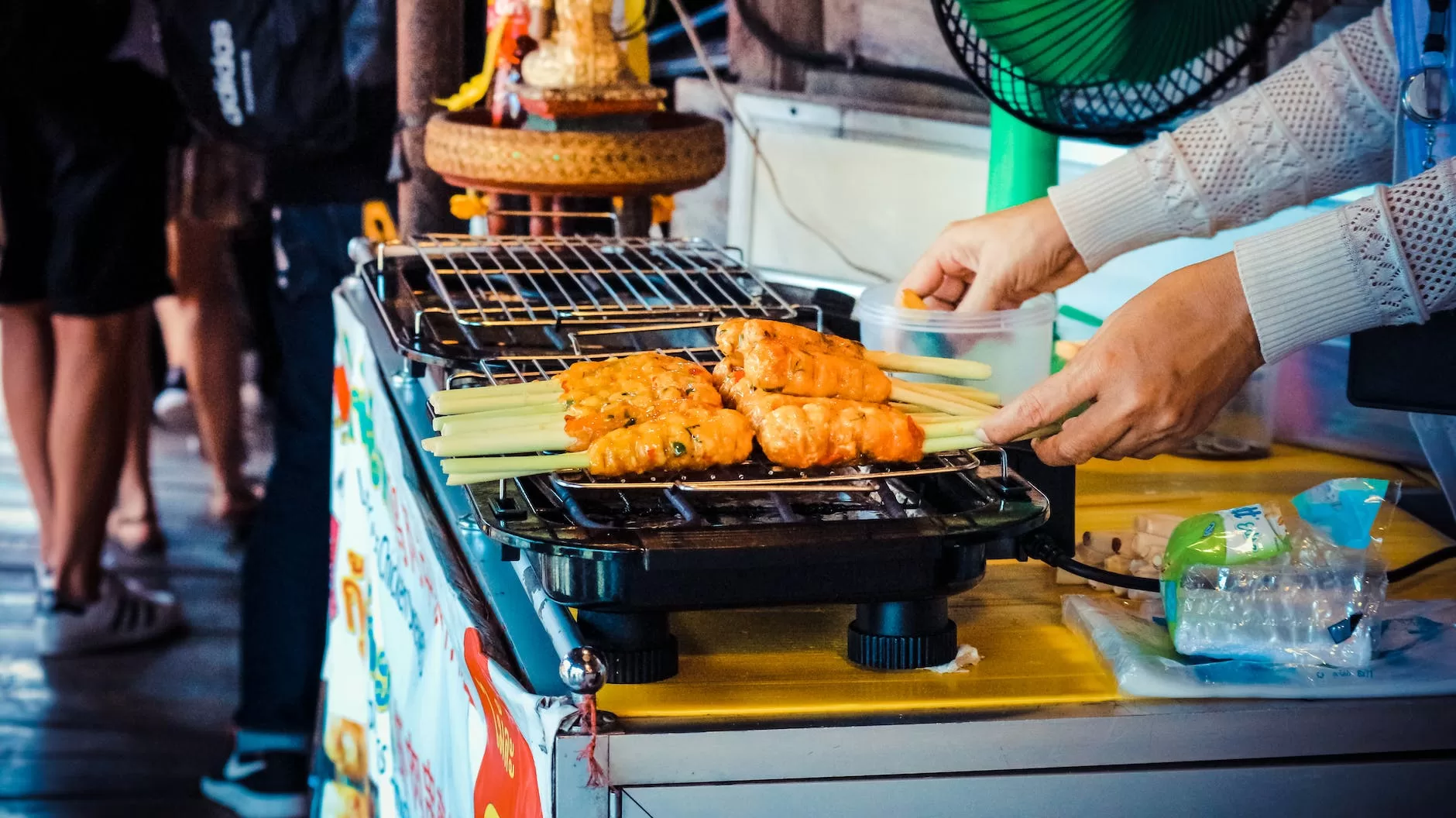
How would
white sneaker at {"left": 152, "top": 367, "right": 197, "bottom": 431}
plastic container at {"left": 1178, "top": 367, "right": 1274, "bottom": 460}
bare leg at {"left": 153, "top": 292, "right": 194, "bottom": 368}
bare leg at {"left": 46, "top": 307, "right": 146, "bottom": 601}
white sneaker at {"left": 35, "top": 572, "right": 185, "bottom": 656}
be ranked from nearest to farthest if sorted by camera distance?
1. plastic container at {"left": 1178, "top": 367, "right": 1274, "bottom": 460}
2. white sneaker at {"left": 35, "top": 572, "right": 185, "bottom": 656}
3. bare leg at {"left": 46, "top": 307, "right": 146, "bottom": 601}
4. bare leg at {"left": 153, "top": 292, "right": 194, "bottom": 368}
5. white sneaker at {"left": 152, "top": 367, "right": 197, "bottom": 431}

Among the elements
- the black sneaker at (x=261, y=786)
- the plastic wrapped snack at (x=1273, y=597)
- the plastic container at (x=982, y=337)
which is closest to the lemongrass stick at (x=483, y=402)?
the plastic container at (x=982, y=337)

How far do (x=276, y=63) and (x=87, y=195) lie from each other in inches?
33.1

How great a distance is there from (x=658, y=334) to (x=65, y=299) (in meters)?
2.74

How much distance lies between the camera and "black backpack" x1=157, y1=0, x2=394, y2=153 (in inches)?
129

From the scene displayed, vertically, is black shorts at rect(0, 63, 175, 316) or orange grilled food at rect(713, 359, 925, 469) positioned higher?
black shorts at rect(0, 63, 175, 316)

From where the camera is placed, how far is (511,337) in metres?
1.62

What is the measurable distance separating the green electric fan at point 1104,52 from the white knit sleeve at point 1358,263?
533mm

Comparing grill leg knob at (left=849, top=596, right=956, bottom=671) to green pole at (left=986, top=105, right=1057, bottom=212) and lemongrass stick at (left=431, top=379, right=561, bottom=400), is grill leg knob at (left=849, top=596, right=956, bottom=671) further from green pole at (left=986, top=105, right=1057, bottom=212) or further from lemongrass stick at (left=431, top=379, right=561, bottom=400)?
green pole at (left=986, top=105, right=1057, bottom=212)

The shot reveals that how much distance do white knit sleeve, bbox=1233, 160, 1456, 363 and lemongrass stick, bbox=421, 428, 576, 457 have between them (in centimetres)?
63

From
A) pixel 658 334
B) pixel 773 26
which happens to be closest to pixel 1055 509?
pixel 658 334

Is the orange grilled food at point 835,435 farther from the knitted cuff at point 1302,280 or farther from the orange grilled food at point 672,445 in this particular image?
the knitted cuff at point 1302,280

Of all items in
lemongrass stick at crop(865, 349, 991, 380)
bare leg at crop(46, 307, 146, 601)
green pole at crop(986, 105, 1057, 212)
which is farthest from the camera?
bare leg at crop(46, 307, 146, 601)

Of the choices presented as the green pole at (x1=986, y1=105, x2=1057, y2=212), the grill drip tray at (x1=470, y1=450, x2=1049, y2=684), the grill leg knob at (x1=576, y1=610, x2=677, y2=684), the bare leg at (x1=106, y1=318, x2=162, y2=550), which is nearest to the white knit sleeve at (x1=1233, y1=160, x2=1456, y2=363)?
the grill drip tray at (x1=470, y1=450, x2=1049, y2=684)

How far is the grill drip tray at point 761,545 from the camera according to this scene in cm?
104
